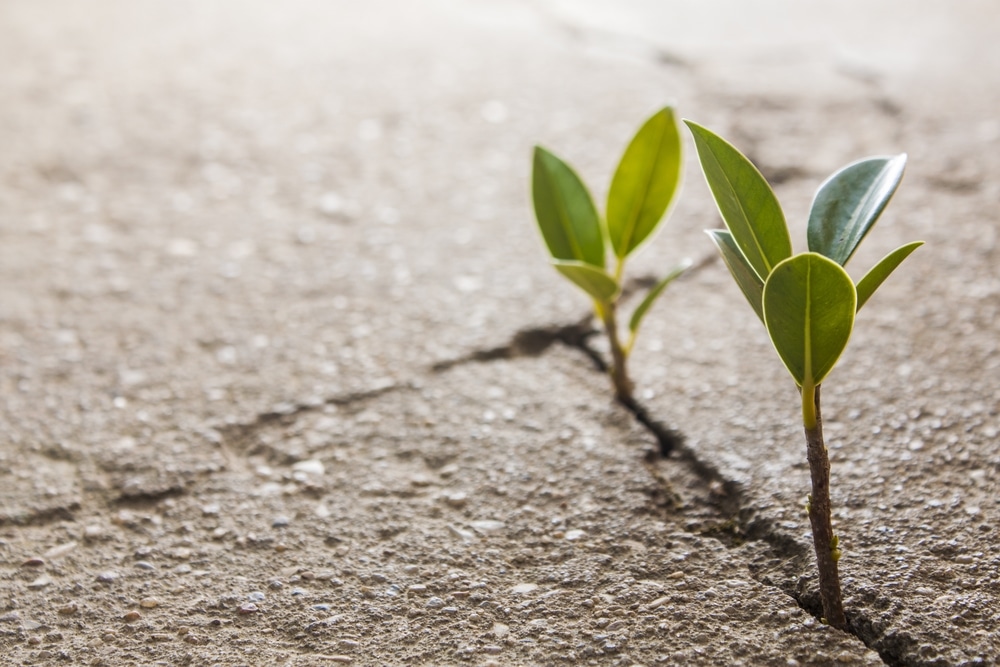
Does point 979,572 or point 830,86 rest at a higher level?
point 830,86

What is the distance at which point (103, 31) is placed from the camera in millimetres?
2789

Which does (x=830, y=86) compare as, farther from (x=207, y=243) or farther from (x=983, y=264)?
(x=207, y=243)

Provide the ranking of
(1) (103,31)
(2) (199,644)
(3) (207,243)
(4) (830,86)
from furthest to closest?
(1) (103,31)
(4) (830,86)
(3) (207,243)
(2) (199,644)

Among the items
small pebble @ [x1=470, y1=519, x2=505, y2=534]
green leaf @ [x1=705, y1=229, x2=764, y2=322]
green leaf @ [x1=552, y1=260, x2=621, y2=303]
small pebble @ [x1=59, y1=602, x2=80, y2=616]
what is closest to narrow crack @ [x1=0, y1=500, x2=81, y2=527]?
small pebble @ [x1=59, y1=602, x2=80, y2=616]

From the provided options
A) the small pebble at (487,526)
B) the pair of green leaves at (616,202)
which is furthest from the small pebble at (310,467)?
the pair of green leaves at (616,202)

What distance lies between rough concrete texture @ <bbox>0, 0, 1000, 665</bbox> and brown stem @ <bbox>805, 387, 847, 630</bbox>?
0.03 meters

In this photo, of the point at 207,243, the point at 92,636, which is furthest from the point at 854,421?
the point at 207,243

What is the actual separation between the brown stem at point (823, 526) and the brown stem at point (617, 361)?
391mm

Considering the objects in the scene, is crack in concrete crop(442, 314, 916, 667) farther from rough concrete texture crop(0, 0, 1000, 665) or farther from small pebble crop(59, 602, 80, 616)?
small pebble crop(59, 602, 80, 616)

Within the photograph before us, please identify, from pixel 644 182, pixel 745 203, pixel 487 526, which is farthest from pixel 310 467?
pixel 745 203

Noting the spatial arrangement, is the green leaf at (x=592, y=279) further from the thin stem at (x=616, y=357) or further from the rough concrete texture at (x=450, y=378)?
the rough concrete texture at (x=450, y=378)

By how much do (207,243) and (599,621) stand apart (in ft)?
3.80

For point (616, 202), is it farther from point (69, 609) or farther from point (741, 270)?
point (69, 609)

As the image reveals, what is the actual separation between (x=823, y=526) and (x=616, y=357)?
457 mm
